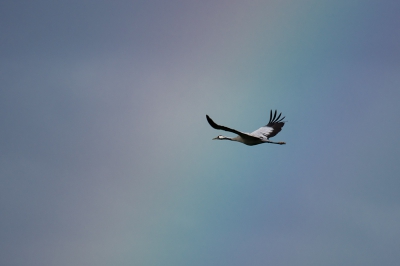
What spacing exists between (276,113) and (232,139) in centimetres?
965

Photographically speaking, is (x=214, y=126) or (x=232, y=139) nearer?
(x=214, y=126)

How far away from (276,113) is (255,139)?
10.2 meters

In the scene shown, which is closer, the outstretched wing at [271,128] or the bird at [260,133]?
the bird at [260,133]

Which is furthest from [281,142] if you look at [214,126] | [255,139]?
[214,126]

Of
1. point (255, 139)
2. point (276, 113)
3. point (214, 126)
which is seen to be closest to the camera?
point (214, 126)

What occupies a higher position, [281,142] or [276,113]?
[276,113]

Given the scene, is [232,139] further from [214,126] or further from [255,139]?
[214,126]

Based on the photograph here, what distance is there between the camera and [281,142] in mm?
52562

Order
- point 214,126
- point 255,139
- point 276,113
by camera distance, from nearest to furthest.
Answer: point 214,126 → point 255,139 → point 276,113

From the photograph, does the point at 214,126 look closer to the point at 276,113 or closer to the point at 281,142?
the point at 281,142

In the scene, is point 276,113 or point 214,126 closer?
point 214,126

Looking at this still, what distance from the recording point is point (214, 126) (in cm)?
4303

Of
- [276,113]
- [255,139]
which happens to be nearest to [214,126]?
[255,139]

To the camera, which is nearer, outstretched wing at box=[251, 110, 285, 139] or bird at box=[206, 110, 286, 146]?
bird at box=[206, 110, 286, 146]
